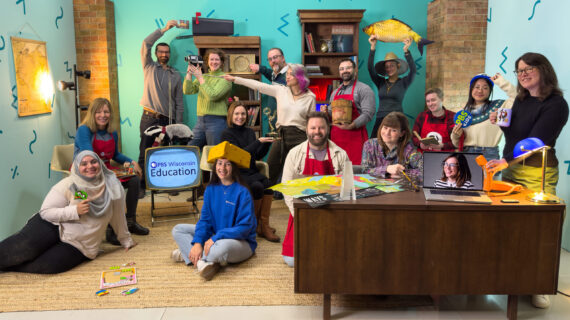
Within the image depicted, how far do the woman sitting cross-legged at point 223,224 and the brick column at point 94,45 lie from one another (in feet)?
9.64

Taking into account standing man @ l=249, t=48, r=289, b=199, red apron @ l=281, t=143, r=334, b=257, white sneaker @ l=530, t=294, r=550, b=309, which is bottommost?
white sneaker @ l=530, t=294, r=550, b=309

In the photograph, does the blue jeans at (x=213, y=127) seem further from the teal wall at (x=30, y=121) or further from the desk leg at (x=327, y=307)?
the desk leg at (x=327, y=307)

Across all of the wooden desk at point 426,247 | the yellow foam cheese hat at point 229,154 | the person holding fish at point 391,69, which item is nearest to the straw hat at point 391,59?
the person holding fish at point 391,69

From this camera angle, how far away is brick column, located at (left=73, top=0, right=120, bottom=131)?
5.54 m

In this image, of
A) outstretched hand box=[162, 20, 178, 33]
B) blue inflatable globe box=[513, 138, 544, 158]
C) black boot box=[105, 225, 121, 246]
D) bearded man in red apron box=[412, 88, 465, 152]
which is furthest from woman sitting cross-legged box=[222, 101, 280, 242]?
blue inflatable globe box=[513, 138, 544, 158]

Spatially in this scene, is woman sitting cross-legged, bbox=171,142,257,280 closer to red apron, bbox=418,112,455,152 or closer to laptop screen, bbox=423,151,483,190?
laptop screen, bbox=423,151,483,190

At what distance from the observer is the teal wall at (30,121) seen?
3947 mm

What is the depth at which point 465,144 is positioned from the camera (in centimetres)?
374

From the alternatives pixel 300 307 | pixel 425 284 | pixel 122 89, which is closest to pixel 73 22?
pixel 122 89

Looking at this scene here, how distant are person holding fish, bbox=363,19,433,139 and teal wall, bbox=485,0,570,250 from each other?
2.49ft

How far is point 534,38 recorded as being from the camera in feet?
13.9

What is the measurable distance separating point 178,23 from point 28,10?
1655 mm

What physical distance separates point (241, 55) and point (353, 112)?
1.75 m

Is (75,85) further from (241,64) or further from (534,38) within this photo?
(534,38)
